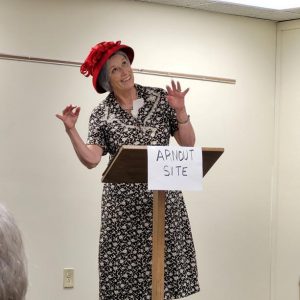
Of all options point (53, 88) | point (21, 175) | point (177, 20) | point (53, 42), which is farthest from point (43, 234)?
point (177, 20)

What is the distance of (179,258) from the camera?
3186 mm

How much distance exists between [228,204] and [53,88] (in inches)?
62.5

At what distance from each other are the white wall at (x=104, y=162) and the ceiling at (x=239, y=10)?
2.9 inches

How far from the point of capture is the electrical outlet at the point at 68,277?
14.5 ft

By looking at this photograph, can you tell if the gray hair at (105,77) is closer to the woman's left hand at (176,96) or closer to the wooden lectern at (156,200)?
the woman's left hand at (176,96)

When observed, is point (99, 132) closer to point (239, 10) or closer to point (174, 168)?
point (174, 168)

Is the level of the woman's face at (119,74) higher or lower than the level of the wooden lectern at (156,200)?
higher

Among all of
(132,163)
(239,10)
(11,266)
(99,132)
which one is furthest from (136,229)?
(239,10)

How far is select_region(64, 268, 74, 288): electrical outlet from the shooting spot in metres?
4.42

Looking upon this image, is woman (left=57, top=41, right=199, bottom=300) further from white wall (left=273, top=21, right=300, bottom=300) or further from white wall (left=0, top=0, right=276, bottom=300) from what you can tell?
white wall (left=273, top=21, right=300, bottom=300)

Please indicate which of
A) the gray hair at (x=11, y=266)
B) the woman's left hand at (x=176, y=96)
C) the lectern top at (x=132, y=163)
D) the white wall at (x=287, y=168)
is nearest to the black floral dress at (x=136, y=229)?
the woman's left hand at (x=176, y=96)

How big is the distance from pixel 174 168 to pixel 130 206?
64 cm

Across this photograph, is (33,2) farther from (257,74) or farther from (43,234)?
(257,74)

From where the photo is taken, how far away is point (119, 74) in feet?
10.4
